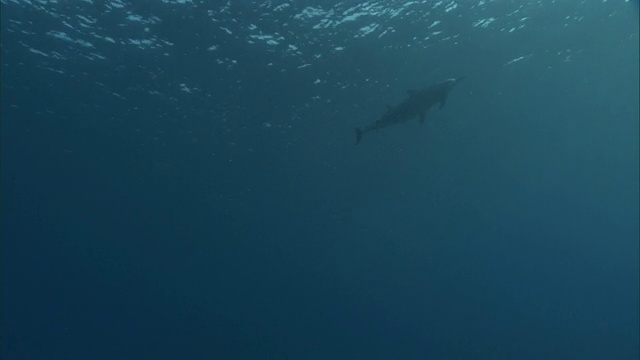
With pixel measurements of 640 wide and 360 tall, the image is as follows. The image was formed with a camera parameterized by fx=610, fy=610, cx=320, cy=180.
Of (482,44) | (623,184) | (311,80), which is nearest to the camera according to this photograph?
(311,80)

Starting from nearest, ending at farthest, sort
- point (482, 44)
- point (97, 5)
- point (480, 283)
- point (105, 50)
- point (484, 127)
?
1. point (97, 5)
2. point (105, 50)
3. point (482, 44)
4. point (484, 127)
5. point (480, 283)

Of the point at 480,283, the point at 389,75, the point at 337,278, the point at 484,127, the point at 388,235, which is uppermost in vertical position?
the point at 389,75

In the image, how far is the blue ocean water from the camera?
714 inches

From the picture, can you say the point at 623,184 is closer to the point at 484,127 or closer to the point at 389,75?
the point at 484,127

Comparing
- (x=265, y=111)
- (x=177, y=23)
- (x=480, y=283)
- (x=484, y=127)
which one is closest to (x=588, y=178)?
(x=480, y=283)

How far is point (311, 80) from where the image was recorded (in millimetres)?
20750

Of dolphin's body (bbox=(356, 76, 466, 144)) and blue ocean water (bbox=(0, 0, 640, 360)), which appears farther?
blue ocean water (bbox=(0, 0, 640, 360))

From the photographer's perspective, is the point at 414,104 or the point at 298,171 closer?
the point at 414,104

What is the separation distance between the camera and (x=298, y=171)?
29422mm

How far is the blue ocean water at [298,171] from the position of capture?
1814cm

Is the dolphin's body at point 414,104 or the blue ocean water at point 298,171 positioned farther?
the blue ocean water at point 298,171

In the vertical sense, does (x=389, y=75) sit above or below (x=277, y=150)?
above

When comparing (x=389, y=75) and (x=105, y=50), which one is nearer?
(x=105, y=50)

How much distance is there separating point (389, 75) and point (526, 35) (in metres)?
5.54
